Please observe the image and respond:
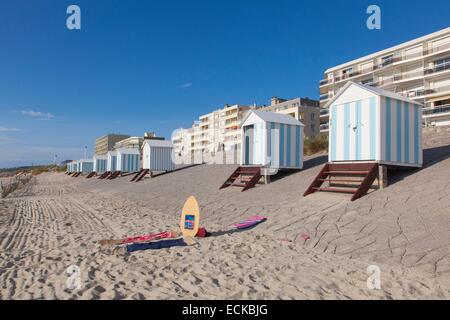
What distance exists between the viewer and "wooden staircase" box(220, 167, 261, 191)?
12.6m

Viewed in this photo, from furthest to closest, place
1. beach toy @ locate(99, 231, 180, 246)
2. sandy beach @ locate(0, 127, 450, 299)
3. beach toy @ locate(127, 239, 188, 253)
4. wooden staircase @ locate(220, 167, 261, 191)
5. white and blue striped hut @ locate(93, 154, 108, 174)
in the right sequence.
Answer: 1. white and blue striped hut @ locate(93, 154, 108, 174)
2. wooden staircase @ locate(220, 167, 261, 191)
3. beach toy @ locate(99, 231, 180, 246)
4. beach toy @ locate(127, 239, 188, 253)
5. sandy beach @ locate(0, 127, 450, 299)

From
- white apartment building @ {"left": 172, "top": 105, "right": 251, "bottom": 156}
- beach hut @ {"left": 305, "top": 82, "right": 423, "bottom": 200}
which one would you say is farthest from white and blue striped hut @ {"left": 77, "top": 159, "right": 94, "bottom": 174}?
beach hut @ {"left": 305, "top": 82, "right": 423, "bottom": 200}

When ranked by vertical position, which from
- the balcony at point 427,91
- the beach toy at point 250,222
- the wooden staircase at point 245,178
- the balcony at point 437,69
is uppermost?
the balcony at point 437,69

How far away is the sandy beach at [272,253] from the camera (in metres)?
3.85

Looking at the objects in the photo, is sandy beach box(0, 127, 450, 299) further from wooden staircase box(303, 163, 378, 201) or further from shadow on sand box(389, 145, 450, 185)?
wooden staircase box(303, 163, 378, 201)

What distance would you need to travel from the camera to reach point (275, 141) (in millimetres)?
13375

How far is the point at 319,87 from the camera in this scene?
54.1m

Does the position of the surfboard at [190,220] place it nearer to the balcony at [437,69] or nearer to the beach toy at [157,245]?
the beach toy at [157,245]

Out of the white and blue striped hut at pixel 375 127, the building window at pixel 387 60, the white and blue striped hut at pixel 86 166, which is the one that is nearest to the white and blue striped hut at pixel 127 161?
the white and blue striped hut at pixel 86 166

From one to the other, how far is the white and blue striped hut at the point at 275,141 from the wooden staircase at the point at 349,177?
117 inches

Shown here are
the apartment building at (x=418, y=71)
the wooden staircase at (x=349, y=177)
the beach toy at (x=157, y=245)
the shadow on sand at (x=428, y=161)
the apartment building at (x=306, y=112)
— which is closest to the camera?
the beach toy at (x=157, y=245)

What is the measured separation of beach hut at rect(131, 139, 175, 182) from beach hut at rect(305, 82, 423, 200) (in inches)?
715
